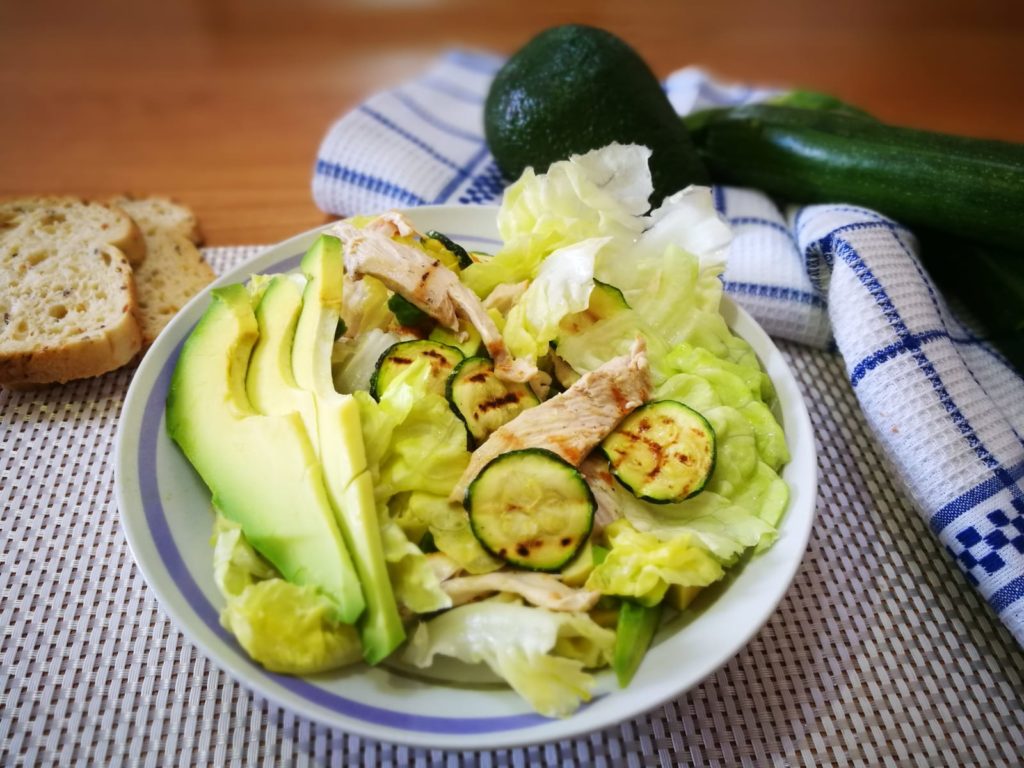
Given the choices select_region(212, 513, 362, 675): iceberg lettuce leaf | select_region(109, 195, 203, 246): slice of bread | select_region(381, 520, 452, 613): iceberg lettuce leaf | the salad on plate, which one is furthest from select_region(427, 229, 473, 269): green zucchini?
select_region(109, 195, 203, 246): slice of bread

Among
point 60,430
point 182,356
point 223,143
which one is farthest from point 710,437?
point 223,143

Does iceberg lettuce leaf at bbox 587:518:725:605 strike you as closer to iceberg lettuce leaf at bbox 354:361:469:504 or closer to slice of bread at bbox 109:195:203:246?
iceberg lettuce leaf at bbox 354:361:469:504

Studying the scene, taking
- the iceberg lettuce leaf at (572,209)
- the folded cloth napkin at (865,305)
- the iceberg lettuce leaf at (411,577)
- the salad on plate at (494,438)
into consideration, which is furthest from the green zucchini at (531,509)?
the folded cloth napkin at (865,305)

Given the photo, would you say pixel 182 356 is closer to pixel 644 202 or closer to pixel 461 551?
pixel 461 551

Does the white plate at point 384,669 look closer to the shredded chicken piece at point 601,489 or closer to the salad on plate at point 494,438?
the salad on plate at point 494,438

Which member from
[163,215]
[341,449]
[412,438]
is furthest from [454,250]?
[163,215]

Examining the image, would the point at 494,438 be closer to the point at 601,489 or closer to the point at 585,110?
the point at 601,489
